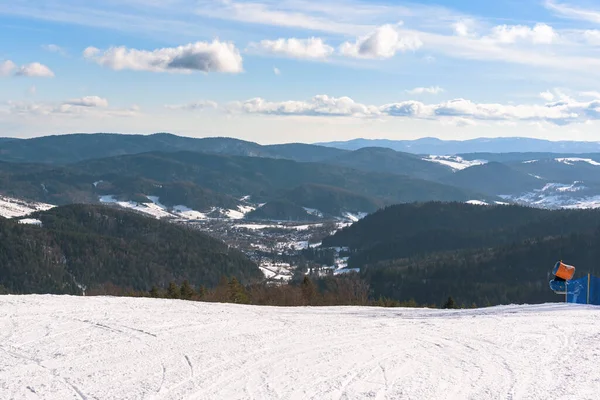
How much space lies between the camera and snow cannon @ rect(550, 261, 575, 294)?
33.3 meters

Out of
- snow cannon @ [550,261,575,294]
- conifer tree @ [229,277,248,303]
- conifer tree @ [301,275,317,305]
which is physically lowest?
conifer tree @ [301,275,317,305]

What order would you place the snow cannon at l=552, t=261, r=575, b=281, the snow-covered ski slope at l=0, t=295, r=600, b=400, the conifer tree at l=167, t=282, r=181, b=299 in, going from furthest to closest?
the conifer tree at l=167, t=282, r=181, b=299 → the snow cannon at l=552, t=261, r=575, b=281 → the snow-covered ski slope at l=0, t=295, r=600, b=400

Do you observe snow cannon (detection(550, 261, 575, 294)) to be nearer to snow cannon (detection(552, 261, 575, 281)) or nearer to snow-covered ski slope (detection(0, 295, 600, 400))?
snow cannon (detection(552, 261, 575, 281))

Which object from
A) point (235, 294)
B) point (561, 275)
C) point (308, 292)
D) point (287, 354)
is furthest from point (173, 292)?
point (287, 354)

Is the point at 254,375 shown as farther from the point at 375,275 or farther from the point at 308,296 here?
the point at 375,275

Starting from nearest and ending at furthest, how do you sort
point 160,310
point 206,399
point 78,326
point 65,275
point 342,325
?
point 206,399 → point 78,326 → point 342,325 → point 160,310 → point 65,275

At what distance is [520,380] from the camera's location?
16.7 metres

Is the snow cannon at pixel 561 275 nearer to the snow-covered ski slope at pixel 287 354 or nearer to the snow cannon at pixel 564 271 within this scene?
the snow cannon at pixel 564 271

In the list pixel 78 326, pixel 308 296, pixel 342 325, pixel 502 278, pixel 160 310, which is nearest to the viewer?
pixel 78 326

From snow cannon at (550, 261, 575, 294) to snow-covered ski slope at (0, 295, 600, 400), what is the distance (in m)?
5.44

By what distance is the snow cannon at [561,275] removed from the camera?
33312 mm

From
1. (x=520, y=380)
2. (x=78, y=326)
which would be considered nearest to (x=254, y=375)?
(x=520, y=380)

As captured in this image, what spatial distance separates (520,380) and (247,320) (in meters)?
12.1

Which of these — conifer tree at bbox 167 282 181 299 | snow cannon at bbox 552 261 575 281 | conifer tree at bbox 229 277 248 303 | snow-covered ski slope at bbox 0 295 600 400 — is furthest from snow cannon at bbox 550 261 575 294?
conifer tree at bbox 167 282 181 299
